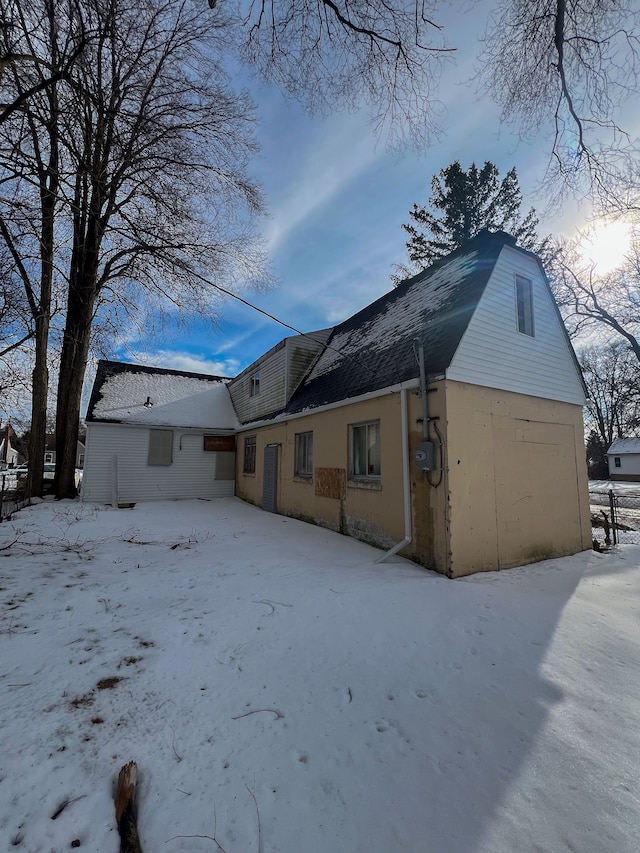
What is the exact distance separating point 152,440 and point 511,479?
13099mm

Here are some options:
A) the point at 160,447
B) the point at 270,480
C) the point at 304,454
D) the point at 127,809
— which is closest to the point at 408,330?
the point at 304,454

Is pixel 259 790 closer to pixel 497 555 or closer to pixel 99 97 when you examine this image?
pixel 497 555

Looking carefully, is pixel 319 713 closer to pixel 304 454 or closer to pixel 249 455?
pixel 304 454

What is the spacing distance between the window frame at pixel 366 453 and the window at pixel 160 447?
9.69m

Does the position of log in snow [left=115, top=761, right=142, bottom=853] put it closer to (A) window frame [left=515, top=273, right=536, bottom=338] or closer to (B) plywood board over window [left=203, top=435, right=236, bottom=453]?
(A) window frame [left=515, top=273, right=536, bottom=338]

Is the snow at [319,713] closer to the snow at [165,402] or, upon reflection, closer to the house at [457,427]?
the house at [457,427]

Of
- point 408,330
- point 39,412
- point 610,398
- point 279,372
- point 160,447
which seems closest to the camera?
point 408,330

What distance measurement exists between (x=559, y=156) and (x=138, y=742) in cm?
827

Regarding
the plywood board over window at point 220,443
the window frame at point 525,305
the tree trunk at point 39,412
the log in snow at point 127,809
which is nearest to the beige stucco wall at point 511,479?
the window frame at point 525,305

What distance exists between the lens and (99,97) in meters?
4.65

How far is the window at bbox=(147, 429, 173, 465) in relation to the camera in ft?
48.2

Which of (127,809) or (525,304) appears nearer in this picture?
(127,809)

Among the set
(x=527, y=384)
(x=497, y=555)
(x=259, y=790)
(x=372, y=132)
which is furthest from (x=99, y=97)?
(x=497, y=555)

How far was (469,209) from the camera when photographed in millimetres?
20500
